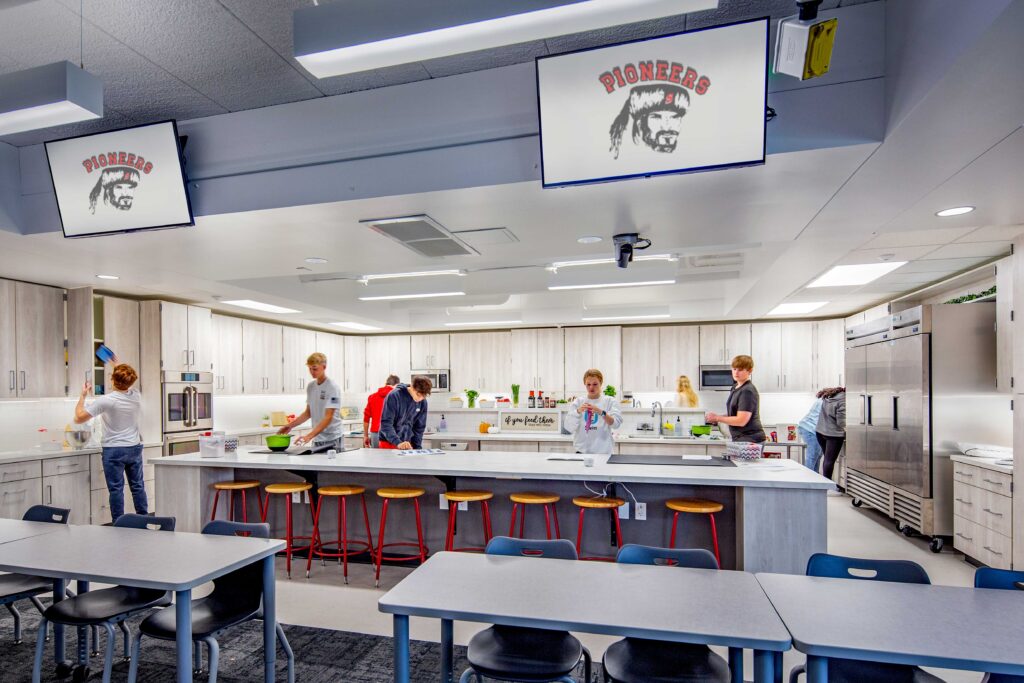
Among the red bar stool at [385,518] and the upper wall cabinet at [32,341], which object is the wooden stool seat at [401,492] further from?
the upper wall cabinet at [32,341]

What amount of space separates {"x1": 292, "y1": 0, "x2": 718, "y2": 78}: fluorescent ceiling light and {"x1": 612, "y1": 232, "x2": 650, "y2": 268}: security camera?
227cm

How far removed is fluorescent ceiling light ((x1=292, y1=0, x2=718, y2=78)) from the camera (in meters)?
1.71

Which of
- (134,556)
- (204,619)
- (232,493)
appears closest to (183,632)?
(204,619)

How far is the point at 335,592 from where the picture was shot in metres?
4.11

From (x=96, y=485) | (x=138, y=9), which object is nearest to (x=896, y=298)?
(x=138, y=9)

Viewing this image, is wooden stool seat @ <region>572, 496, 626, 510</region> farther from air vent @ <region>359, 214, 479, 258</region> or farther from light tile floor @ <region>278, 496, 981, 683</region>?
air vent @ <region>359, 214, 479, 258</region>

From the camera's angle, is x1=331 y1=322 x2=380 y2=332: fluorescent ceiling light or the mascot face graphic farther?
x1=331 y1=322 x2=380 y2=332: fluorescent ceiling light

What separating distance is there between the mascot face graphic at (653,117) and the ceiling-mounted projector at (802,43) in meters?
0.42

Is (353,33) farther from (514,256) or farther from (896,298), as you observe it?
(896,298)

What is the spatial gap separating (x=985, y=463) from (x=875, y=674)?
11.4 ft

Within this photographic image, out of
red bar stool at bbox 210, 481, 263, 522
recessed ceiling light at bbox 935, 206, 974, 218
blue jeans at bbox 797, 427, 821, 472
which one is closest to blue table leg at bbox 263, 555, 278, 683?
red bar stool at bbox 210, 481, 263, 522

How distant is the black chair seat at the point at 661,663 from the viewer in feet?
6.32

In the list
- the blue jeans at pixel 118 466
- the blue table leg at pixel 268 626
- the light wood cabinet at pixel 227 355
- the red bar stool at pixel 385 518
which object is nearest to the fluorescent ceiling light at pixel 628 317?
the red bar stool at pixel 385 518

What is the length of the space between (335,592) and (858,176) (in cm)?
429
